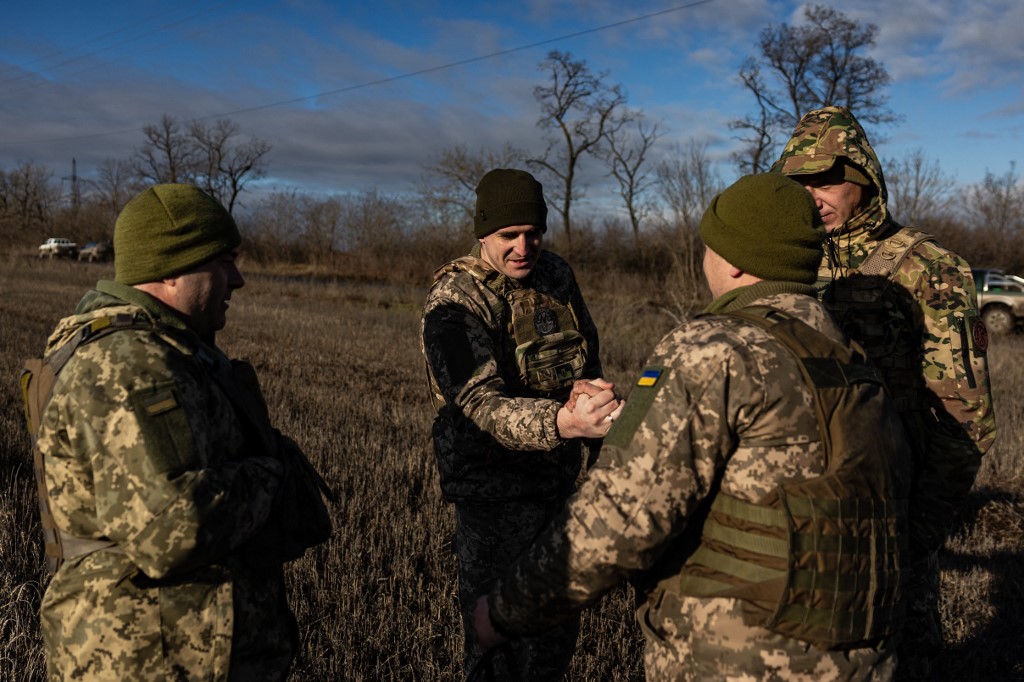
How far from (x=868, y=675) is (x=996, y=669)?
114 inches

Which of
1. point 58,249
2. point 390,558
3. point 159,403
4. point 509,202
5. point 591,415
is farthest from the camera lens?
point 58,249

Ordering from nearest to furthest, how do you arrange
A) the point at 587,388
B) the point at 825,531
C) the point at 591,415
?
the point at 825,531, the point at 591,415, the point at 587,388

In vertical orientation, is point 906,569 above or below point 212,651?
above

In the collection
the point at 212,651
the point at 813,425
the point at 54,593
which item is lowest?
the point at 212,651

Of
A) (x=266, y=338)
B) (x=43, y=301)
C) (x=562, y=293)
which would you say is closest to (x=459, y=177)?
(x=43, y=301)

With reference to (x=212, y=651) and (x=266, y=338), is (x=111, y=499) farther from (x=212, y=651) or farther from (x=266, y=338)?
(x=266, y=338)

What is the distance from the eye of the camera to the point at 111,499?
1.83 metres

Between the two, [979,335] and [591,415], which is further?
[979,335]

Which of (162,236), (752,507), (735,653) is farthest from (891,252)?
(162,236)

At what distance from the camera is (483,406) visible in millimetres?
2789

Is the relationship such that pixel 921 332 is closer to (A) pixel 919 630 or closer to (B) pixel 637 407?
(A) pixel 919 630

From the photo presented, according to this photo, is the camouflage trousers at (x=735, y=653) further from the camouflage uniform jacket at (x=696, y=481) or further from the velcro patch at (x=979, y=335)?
the velcro patch at (x=979, y=335)

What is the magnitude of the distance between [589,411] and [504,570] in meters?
0.86

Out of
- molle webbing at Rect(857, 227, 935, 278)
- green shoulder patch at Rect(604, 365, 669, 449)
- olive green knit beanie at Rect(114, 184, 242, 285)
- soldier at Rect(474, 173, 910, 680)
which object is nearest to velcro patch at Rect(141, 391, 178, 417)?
olive green knit beanie at Rect(114, 184, 242, 285)
